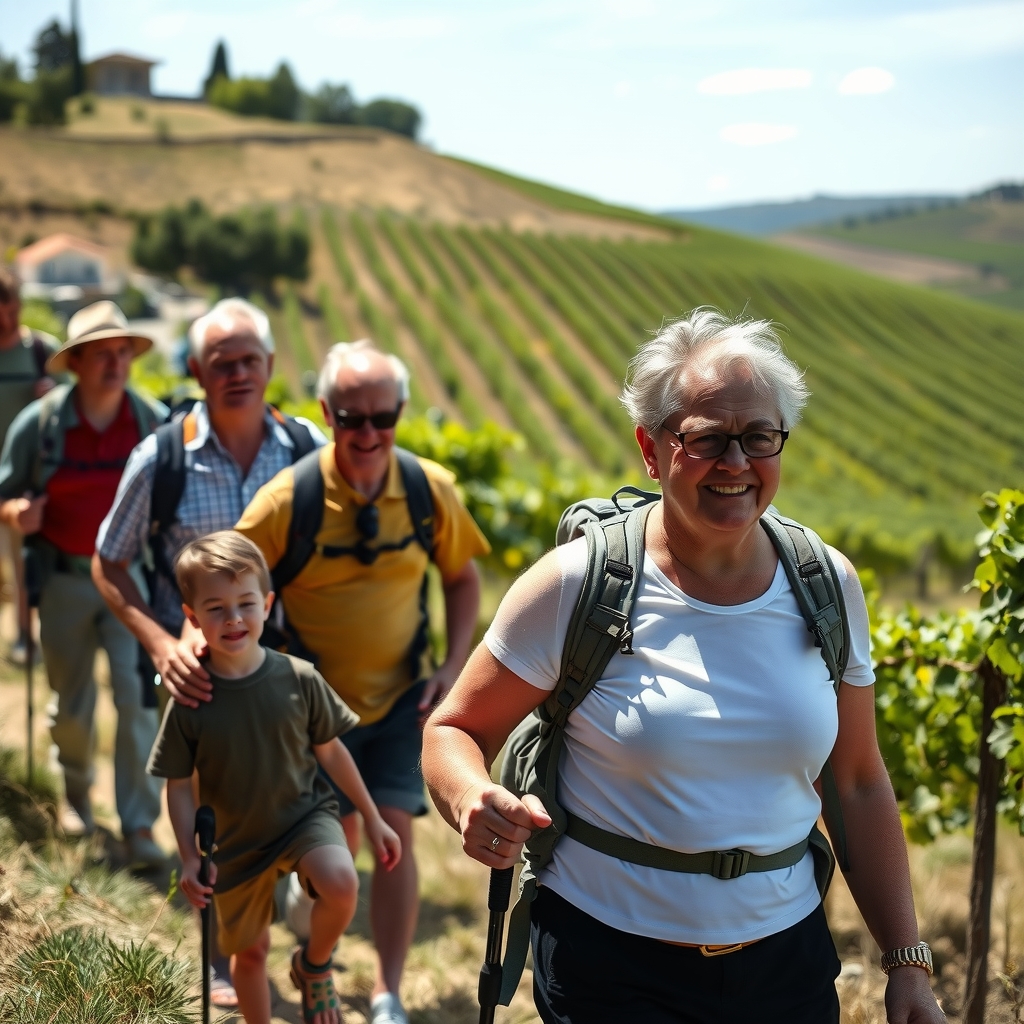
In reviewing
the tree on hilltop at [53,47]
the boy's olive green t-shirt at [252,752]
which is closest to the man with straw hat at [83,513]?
the boy's olive green t-shirt at [252,752]

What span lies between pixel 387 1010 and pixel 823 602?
77.4 inches

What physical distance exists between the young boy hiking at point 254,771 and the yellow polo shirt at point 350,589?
1.21 ft

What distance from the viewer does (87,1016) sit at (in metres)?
2.49

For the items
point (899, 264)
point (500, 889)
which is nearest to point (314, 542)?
point (500, 889)

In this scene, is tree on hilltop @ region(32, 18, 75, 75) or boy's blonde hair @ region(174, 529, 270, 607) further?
tree on hilltop @ region(32, 18, 75, 75)

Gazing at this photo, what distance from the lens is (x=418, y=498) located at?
351 centimetres

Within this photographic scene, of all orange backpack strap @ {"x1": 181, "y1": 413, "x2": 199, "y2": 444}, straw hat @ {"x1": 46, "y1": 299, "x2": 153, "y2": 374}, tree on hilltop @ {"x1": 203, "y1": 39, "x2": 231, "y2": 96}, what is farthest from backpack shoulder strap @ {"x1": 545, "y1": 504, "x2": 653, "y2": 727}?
tree on hilltop @ {"x1": 203, "y1": 39, "x2": 231, "y2": 96}

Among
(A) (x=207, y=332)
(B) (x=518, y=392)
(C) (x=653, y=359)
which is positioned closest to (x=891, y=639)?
(C) (x=653, y=359)

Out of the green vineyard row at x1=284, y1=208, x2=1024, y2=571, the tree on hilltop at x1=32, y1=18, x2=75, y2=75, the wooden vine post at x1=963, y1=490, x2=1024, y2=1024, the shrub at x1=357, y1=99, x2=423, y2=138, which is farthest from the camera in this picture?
the shrub at x1=357, y1=99, x2=423, y2=138

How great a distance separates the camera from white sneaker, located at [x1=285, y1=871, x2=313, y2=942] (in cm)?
368

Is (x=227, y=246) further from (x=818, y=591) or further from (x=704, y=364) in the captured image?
(x=818, y=591)

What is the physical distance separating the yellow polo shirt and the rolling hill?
17426 millimetres

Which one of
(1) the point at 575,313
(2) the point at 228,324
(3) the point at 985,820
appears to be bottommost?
(1) the point at 575,313

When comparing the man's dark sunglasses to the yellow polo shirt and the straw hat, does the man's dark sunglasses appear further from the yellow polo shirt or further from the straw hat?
the straw hat
